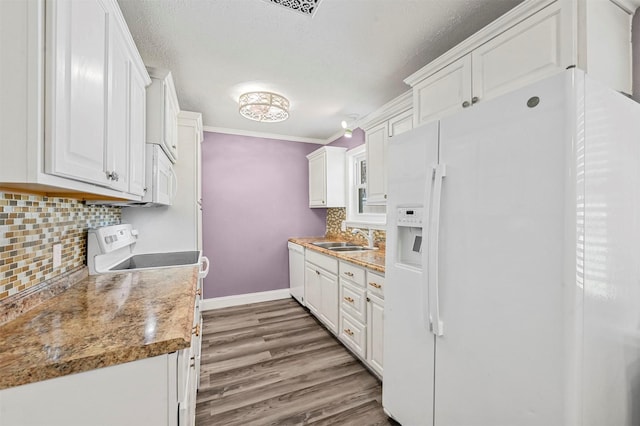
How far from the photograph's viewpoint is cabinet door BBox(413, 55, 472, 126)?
150 cm

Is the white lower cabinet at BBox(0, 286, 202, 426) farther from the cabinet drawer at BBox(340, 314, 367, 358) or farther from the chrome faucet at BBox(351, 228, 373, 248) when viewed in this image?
the chrome faucet at BBox(351, 228, 373, 248)

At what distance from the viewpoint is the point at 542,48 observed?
1.17 metres

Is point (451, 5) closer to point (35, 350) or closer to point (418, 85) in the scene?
point (418, 85)

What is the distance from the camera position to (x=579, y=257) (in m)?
0.84

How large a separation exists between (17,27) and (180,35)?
3.84 ft

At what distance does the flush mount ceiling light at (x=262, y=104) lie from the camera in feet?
7.88

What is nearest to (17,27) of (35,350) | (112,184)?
(112,184)

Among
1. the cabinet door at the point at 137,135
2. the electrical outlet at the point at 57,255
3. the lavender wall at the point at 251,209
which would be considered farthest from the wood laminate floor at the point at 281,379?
the cabinet door at the point at 137,135

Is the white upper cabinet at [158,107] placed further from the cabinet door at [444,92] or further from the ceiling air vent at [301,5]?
the cabinet door at [444,92]

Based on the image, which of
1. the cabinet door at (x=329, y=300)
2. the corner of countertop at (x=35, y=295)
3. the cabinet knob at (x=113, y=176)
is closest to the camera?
the corner of countertop at (x=35, y=295)

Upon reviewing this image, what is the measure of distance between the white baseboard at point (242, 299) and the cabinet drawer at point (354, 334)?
5.22 ft

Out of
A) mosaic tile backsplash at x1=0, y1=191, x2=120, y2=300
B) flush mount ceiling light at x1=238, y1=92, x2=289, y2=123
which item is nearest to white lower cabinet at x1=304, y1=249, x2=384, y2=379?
flush mount ceiling light at x1=238, y1=92, x2=289, y2=123

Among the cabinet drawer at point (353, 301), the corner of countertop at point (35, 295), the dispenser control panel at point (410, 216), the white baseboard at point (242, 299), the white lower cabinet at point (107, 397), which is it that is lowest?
the white baseboard at point (242, 299)

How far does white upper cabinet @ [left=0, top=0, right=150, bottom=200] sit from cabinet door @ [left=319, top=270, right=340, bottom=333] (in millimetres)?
1975
